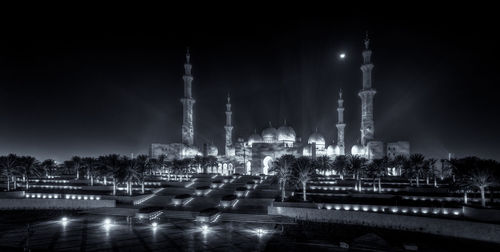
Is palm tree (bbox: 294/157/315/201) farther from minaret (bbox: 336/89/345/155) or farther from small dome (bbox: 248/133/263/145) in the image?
minaret (bbox: 336/89/345/155)

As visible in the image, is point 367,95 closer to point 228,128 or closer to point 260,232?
point 228,128

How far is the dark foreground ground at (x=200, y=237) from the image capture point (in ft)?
73.2

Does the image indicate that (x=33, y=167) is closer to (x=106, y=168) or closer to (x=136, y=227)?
(x=106, y=168)

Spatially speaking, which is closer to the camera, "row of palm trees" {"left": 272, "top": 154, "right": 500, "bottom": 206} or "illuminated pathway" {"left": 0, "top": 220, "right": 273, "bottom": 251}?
"illuminated pathway" {"left": 0, "top": 220, "right": 273, "bottom": 251}

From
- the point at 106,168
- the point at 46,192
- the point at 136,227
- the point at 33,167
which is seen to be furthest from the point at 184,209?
the point at 33,167

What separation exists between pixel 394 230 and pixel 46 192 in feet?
125

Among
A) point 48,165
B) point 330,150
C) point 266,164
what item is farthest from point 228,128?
point 48,165

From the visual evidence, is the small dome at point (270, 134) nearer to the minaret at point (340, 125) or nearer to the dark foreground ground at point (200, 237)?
the minaret at point (340, 125)

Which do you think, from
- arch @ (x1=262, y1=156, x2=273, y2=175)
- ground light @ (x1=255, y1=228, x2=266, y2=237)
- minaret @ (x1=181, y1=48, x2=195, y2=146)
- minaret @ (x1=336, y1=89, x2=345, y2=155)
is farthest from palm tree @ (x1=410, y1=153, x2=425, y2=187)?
minaret @ (x1=181, y1=48, x2=195, y2=146)

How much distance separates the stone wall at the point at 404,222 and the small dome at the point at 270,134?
50.3 m

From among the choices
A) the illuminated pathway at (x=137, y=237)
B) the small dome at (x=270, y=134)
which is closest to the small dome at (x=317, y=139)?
the small dome at (x=270, y=134)

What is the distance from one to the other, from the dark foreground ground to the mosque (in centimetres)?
3604

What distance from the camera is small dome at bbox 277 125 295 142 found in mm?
81938

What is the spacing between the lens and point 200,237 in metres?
25.0
